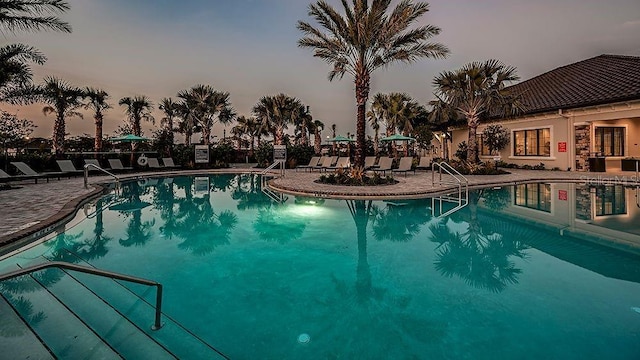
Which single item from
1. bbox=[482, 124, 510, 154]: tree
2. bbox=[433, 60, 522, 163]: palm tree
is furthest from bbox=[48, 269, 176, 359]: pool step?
bbox=[482, 124, 510, 154]: tree

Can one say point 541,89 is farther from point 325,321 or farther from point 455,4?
point 325,321

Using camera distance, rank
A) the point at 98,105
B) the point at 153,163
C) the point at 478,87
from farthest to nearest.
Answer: the point at 98,105
the point at 153,163
the point at 478,87

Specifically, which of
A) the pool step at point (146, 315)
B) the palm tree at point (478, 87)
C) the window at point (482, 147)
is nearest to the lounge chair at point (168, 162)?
the palm tree at point (478, 87)

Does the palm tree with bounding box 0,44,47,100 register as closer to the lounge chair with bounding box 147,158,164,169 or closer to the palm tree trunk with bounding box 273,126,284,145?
the lounge chair with bounding box 147,158,164,169

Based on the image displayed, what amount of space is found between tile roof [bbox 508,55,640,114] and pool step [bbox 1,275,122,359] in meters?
22.4

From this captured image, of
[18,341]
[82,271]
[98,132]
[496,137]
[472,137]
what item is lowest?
[18,341]

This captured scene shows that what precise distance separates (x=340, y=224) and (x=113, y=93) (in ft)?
83.1

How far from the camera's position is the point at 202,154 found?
915 inches

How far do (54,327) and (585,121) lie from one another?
24.3m

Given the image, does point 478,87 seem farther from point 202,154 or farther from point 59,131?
point 59,131

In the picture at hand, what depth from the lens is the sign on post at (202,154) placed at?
23000 mm

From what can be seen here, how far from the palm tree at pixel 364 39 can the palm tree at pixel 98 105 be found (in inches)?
719

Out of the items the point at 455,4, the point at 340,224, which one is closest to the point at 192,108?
the point at 455,4

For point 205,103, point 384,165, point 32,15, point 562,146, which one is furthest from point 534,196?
point 205,103
